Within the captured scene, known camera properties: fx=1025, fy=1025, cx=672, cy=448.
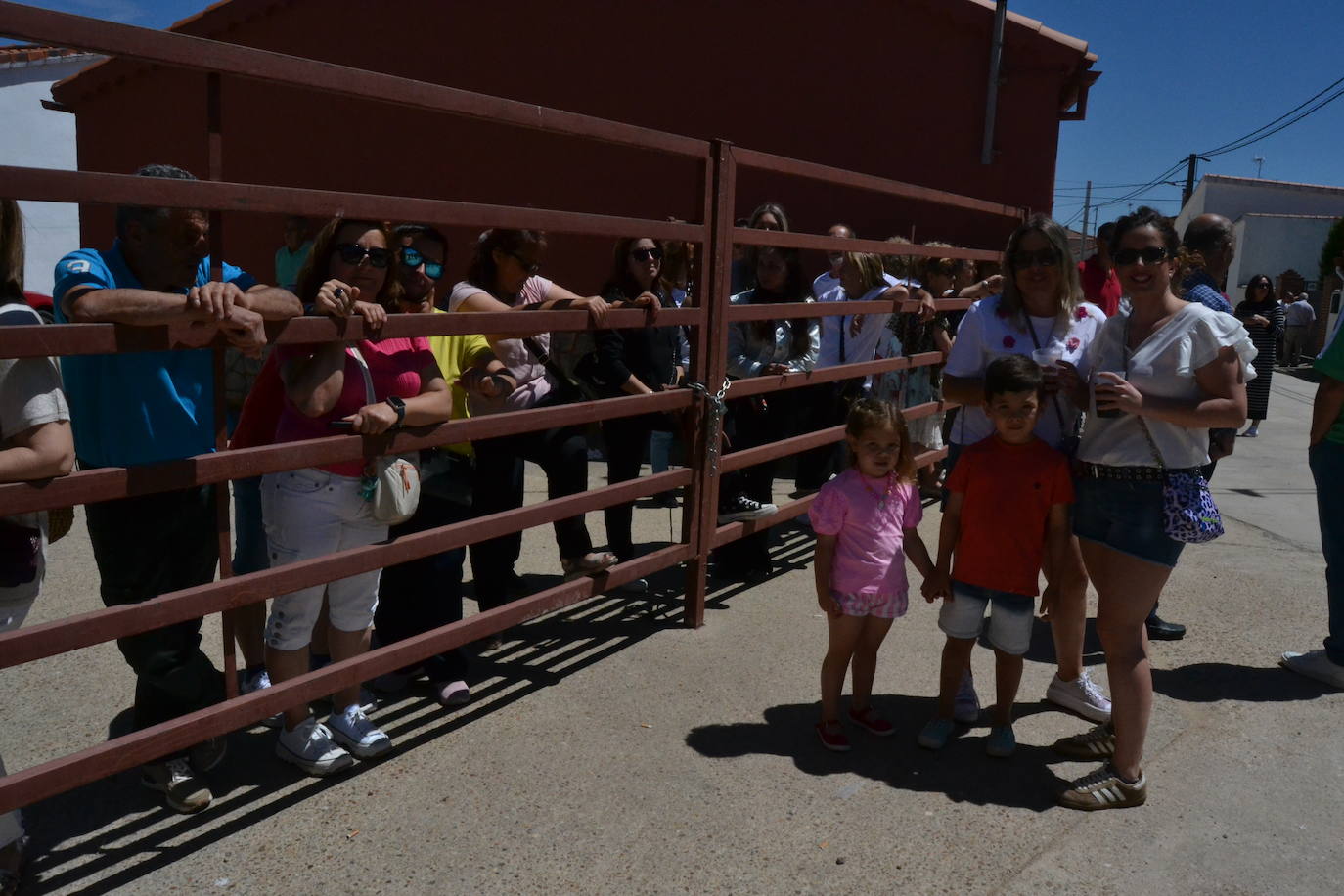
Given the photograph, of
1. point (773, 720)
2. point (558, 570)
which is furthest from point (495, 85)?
point (773, 720)

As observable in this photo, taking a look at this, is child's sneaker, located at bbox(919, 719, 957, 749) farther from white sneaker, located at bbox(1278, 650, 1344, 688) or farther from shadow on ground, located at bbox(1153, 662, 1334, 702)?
white sneaker, located at bbox(1278, 650, 1344, 688)

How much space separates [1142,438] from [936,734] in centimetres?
122

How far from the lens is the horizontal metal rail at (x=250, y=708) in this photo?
2.47 metres

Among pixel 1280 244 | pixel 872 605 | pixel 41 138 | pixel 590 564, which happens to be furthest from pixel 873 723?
pixel 1280 244

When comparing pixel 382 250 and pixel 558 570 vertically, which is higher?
pixel 382 250

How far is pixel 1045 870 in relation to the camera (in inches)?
114

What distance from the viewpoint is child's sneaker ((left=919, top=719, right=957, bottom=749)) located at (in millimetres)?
3572

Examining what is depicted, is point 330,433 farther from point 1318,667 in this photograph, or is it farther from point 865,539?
point 1318,667

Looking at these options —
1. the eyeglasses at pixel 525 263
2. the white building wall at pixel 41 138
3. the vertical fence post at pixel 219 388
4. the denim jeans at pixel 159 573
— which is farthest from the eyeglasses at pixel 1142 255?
the white building wall at pixel 41 138

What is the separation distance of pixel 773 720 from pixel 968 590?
87cm

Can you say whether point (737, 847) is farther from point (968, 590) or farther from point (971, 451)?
point (971, 451)

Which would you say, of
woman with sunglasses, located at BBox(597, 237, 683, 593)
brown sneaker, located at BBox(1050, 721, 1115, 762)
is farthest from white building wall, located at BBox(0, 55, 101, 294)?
brown sneaker, located at BBox(1050, 721, 1115, 762)

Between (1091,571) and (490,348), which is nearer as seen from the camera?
(1091,571)

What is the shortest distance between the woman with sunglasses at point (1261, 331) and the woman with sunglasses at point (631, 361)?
18.2ft
